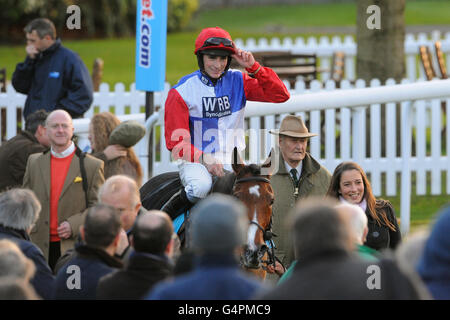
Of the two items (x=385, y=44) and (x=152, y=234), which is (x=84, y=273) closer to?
(x=152, y=234)

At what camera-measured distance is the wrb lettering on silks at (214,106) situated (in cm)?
641

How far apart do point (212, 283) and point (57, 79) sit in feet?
20.3

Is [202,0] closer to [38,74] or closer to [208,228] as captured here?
[38,74]

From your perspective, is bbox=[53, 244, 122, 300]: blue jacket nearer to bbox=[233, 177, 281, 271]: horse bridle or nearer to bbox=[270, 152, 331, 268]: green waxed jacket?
bbox=[233, 177, 281, 271]: horse bridle

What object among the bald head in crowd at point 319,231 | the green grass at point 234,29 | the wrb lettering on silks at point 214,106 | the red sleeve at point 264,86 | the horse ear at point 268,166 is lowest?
the bald head in crowd at point 319,231

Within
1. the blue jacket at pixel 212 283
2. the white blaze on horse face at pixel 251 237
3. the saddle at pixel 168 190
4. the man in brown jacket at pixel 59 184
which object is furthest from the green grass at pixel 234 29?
the blue jacket at pixel 212 283

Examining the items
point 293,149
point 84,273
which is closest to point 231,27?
point 293,149

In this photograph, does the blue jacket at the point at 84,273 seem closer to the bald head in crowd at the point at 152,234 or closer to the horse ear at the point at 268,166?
the bald head in crowd at the point at 152,234

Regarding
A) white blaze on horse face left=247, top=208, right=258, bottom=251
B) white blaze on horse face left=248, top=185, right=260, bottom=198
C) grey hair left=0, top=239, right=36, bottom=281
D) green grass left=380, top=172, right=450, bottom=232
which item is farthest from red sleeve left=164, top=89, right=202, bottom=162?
green grass left=380, top=172, right=450, bottom=232

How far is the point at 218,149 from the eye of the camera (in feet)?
21.3

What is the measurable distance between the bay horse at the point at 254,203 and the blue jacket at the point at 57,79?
12.3ft

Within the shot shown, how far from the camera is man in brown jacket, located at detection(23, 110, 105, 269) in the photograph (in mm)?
6691

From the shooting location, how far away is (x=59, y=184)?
22.2ft
